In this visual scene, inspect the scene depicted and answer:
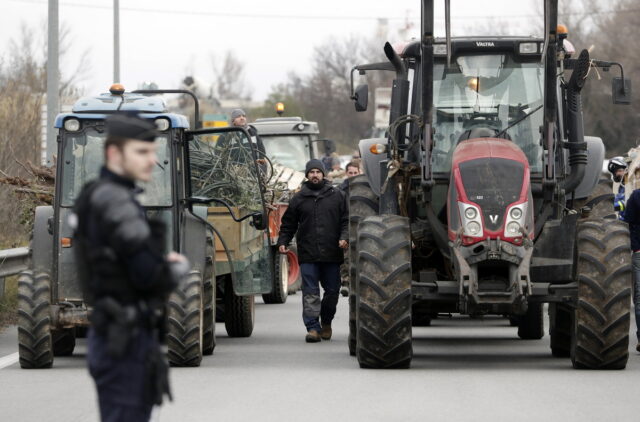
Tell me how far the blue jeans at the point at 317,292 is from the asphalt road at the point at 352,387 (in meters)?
0.38

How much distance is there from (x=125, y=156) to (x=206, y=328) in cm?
770

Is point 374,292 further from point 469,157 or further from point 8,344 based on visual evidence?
point 8,344

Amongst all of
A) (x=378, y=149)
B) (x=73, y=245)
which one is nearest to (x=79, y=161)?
(x=73, y=245)

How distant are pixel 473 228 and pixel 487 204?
0.24 m

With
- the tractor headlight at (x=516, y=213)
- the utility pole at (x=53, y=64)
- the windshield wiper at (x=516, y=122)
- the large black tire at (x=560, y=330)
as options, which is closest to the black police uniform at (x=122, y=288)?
the tractor headlight at (x=516, y=213)

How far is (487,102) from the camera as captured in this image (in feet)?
47.2

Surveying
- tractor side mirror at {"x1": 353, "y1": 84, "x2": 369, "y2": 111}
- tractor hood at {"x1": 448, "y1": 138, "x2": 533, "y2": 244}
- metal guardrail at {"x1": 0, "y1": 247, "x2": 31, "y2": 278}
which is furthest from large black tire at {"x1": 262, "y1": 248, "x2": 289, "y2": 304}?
tractor hood at {"x1": 448, "y1": 138, "x2": 533, "y2": 244}

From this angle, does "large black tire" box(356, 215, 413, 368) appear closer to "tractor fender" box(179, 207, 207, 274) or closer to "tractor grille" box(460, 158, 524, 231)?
"tractor grille" box(460, 158, 524, 231)

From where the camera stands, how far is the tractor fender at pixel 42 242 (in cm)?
1410

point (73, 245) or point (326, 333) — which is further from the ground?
point (73, 245)

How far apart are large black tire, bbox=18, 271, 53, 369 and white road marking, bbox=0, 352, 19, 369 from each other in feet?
1.46

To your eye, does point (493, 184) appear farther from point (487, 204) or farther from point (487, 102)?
point (487, 102)

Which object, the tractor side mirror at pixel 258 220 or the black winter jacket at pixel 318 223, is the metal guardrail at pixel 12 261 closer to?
the black winter jacket at pixel 318 223

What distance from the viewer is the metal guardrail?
1759cm
